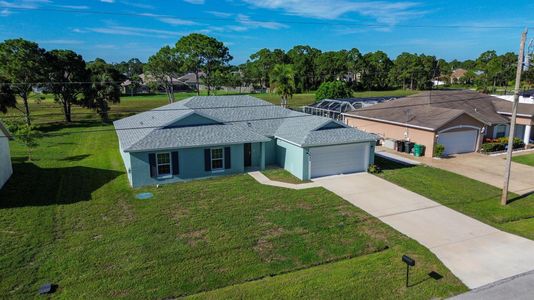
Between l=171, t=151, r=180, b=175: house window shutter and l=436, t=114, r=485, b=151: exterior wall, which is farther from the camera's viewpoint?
l=436, t=114, r=485, b=151: exterior wall

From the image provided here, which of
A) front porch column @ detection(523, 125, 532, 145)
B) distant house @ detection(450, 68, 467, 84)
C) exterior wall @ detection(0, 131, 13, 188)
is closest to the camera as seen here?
exterior wall @ detection(0, 131, 13, 188)

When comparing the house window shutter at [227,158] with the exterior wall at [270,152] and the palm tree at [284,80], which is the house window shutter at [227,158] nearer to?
the exterior wall at [270,152]

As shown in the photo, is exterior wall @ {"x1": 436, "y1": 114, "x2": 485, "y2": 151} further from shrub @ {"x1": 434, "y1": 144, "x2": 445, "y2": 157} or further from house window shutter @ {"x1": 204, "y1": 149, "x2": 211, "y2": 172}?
A: house window shutter @ {"x1": 204, "y1": 149, "x2": 211, "y2": 172}

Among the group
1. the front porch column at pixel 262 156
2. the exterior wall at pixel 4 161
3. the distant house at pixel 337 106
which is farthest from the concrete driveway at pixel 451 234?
the distant house at pixel 337 106

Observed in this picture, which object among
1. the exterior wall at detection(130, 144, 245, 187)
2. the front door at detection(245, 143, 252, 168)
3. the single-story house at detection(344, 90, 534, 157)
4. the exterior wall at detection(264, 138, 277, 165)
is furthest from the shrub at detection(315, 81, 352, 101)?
the exterior wall at detection(130, 144, 245, 187)

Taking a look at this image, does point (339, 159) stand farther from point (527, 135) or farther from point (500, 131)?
point (527, 135)

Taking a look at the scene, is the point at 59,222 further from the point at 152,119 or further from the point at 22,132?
the point at 22,132

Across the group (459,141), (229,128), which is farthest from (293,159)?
(459,141)
